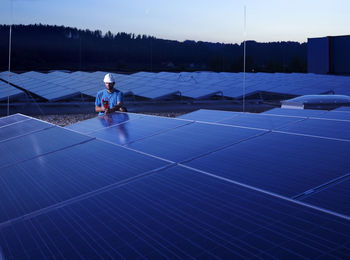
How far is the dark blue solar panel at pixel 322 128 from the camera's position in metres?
3.82

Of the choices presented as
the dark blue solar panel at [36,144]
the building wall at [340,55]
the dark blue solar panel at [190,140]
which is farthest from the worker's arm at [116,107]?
the building wall at [340,55]

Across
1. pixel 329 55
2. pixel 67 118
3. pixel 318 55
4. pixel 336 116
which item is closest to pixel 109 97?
pixel 336 116

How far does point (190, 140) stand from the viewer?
3.96m

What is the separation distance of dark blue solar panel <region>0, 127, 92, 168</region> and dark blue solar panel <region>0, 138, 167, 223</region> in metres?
0.30

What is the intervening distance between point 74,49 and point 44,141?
2475 inches

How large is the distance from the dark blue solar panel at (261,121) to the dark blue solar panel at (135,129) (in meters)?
0.69

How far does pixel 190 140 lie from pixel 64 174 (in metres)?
1.25

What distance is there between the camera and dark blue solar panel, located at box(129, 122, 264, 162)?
11.5 feet

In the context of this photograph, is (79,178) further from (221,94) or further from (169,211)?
(221,94)

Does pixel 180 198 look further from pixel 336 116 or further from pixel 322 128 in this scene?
pixel 336 116

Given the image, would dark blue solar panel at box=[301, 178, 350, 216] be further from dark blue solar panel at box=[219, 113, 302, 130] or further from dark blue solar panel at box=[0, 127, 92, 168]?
dark blue solar panel at box=[0, 127, 92, 168]

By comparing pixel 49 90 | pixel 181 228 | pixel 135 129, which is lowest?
pixel 181 228


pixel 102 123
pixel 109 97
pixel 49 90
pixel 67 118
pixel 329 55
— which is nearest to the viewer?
pixel 102 123

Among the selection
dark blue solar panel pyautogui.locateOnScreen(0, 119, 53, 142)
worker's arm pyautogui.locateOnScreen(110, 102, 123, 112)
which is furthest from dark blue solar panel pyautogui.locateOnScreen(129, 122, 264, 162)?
worker's arm pyautogui.locateOnScreen(110, 102, 123, 112)
